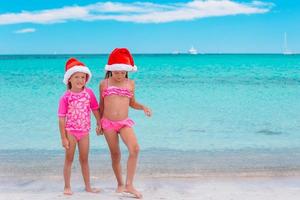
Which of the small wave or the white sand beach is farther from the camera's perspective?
the small wave

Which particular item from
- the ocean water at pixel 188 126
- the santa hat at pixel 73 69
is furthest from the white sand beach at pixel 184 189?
the ocean water at pixel 188 126

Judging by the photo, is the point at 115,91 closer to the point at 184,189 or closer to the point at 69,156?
the point at 69,156

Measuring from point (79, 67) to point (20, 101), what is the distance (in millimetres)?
11566

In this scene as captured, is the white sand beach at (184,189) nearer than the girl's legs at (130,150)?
No

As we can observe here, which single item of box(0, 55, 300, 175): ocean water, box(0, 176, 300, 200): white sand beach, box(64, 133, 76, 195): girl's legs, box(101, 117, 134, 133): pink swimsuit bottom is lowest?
box(0, 55, 300, 175): ocean water

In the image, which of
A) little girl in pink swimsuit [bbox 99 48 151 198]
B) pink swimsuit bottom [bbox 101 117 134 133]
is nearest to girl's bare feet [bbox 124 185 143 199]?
little girl in pink swimsuit [bbox 99 48 151 198]

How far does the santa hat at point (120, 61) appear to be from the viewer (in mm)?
4605

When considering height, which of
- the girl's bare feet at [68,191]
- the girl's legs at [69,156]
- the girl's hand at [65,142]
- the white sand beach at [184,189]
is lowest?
the white sand beach at [184,189]

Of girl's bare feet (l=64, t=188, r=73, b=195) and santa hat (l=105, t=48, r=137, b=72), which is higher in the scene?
santa hat (l=105, t=48, r=137, b=72)

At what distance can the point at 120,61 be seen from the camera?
15.2 feet

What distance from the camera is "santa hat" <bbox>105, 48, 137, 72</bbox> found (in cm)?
461

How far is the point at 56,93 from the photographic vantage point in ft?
62.4

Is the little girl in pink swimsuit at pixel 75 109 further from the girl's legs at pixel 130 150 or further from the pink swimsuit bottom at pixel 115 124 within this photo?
the girl's legs at pixel 130 150

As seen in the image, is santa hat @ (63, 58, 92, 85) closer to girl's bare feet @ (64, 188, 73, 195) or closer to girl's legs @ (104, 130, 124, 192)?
girl's legs @ (104, 130, 124, 192)
